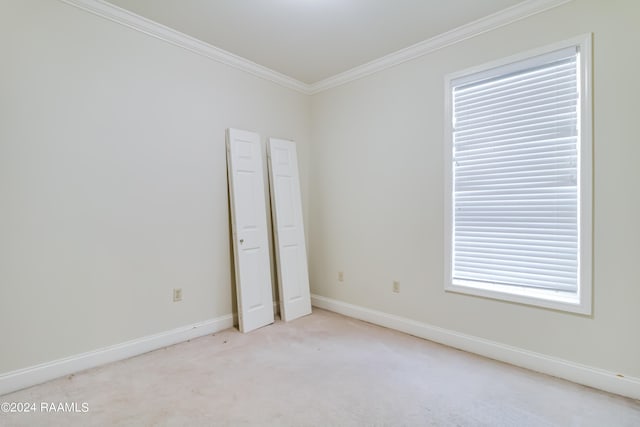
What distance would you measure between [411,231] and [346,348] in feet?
4.10

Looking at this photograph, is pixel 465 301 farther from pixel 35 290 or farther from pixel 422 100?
pixel 35 290

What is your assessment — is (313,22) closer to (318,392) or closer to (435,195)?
(435,195)

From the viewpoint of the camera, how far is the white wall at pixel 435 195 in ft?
6.81

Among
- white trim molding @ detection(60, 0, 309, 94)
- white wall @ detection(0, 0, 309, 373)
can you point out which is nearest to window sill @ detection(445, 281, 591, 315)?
white wall @ detection(0, 0, 309, 373)

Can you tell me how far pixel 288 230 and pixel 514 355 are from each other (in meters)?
2.41

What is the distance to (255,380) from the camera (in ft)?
7.32

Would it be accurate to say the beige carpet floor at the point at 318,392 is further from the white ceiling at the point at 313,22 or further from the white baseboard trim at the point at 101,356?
the white ceiling at the point at 313,22

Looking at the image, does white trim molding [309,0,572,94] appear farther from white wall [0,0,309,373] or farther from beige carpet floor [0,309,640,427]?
beige carpet floor [0,309,640,427]

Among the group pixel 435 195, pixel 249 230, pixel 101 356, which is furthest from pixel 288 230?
pixel 101 356

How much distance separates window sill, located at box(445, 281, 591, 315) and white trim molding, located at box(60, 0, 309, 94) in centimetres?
291

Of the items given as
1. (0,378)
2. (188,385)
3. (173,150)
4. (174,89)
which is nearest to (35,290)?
(0,378)

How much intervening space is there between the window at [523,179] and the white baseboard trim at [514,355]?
0.40m

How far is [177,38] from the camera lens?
2842 millimetres

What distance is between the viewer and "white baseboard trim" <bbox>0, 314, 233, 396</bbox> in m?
2.09
